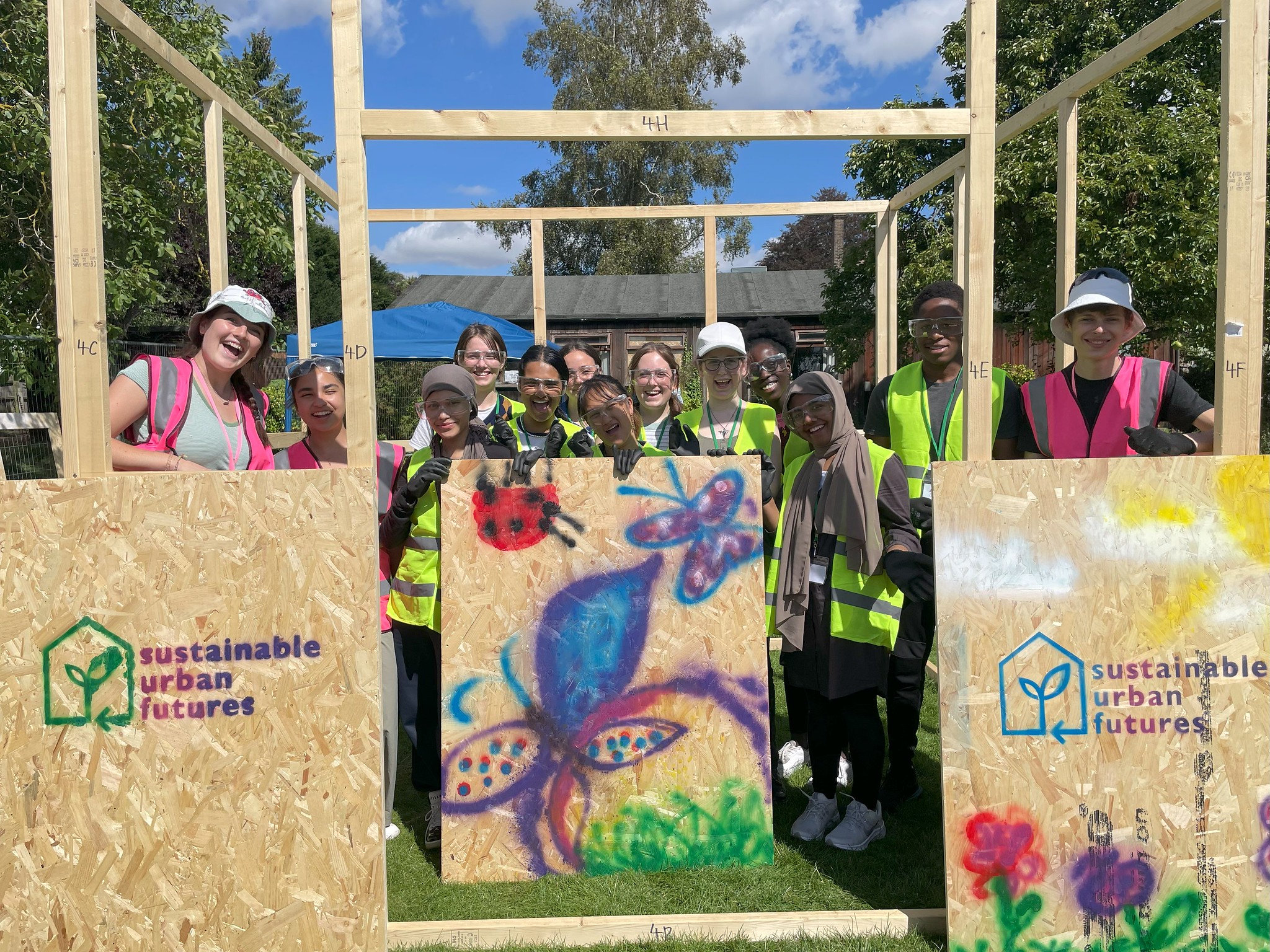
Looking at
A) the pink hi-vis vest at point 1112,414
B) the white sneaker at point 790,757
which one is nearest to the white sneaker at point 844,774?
the white sneaker at point 790,757

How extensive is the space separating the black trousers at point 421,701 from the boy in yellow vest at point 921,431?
197 centimetres

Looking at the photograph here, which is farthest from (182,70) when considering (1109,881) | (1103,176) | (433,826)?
(1103,176)

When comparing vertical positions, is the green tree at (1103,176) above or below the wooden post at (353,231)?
above

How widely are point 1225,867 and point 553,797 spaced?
228cm

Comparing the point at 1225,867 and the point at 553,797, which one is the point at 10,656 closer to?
the point at 553,797

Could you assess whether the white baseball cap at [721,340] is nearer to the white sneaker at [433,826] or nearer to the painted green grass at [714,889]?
the painted green grass at [714,889]

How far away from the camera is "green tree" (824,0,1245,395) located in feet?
42.5

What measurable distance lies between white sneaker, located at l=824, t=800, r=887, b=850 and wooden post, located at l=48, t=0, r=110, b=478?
3067 millimetres

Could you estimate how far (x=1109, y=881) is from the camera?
2988 mm

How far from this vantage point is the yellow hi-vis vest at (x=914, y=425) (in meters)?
4.08

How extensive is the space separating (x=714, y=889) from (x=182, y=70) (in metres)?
4.36

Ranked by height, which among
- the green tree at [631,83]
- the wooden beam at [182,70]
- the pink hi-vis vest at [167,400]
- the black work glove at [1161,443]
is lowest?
the black work glove at [1161,443]

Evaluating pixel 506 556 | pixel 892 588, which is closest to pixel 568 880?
pixel 506 556

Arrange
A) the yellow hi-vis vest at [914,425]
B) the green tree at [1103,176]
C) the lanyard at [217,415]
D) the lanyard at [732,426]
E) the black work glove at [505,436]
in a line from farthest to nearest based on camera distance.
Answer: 1. the green tree at [1103,176]
2. the lanyard at [732,426]
3. the yellow hi-vis vest at [914,425]
4. the black work glove at [505,436]
5. the lanyard at [217,415]
